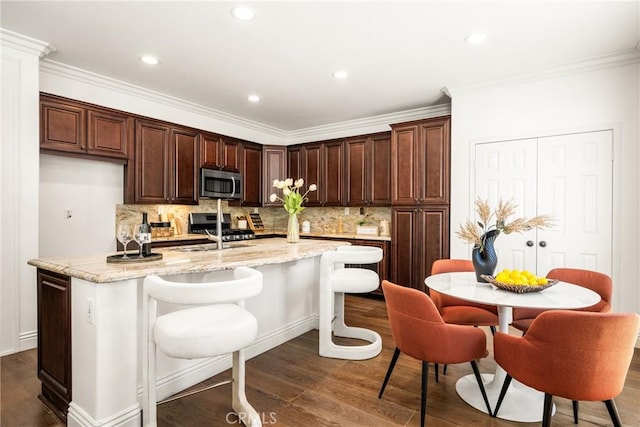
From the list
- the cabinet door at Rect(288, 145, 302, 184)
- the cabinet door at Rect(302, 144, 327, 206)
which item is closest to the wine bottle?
the cabinet door at Rect(302, 144, 327, 206)

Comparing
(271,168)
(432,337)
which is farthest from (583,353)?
(271,168)

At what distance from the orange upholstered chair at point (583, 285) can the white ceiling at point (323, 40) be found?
79.8 inches

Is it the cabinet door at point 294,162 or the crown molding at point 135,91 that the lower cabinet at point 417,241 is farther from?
the crown molding at point 135,91

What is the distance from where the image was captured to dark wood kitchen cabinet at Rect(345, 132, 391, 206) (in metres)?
5.03

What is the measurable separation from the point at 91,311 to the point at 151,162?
285 centimetres

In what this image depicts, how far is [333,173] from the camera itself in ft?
18.2

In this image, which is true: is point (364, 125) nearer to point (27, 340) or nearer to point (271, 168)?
point (271, 168)

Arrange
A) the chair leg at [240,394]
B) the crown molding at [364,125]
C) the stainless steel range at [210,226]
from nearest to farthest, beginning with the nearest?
1. the chair leg at [240,394]
2. the stainless steel range at [210,226]
3. the crown molding at [364,125]

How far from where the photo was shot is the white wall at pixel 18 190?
2.93m

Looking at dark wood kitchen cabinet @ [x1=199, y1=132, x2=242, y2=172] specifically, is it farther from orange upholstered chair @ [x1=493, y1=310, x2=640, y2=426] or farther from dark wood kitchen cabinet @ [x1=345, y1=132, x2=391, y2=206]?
orange upholstered chair @ [x1=493, y1=310, x2=640, y2=426]

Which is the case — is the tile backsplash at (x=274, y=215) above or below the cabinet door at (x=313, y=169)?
below

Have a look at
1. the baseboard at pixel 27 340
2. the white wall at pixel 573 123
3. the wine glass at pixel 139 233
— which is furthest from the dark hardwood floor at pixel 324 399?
the wine glass at pixel 139 233

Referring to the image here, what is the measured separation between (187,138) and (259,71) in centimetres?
157

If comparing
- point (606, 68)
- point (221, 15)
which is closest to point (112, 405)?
point (221, 15)
